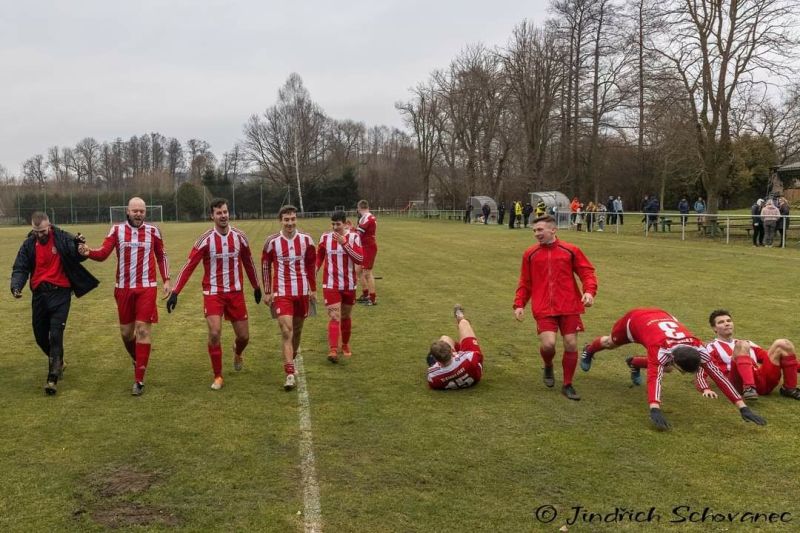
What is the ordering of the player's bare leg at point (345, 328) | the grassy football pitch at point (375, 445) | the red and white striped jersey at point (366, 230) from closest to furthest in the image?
the grassy football pitch at point (375, 445) < the player's bare leg at point (345, 328) < the red and white striped jersey at point (366, 230)

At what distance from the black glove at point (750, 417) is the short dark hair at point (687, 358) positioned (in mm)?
613

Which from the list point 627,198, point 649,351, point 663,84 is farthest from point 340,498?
point 627,198

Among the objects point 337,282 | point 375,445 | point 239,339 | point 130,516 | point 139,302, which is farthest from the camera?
point 337,282

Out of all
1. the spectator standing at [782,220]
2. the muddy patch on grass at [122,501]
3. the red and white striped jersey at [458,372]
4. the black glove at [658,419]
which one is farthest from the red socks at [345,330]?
the spectator standing at [782,220]

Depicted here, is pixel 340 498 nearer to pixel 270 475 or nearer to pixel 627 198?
pixel 270 475

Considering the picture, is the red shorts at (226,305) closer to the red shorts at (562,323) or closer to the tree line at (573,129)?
the red shorts at (562,323)

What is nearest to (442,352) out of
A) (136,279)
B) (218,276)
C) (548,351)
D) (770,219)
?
(548,351)

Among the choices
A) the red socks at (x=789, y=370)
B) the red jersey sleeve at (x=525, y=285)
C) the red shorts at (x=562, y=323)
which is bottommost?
the red socks at (x=789, y=370)

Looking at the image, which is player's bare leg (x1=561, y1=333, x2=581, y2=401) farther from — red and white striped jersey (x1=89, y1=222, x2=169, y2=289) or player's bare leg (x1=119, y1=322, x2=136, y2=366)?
player's bare leg (x1=119, y1=322, x2=136, y2=366)

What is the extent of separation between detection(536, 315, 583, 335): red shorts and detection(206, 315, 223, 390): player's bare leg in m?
3.16

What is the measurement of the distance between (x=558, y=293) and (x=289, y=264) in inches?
109

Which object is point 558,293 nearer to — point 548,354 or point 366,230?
point 548,354

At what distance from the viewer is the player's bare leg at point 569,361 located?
555cm

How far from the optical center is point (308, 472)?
4.10 m
